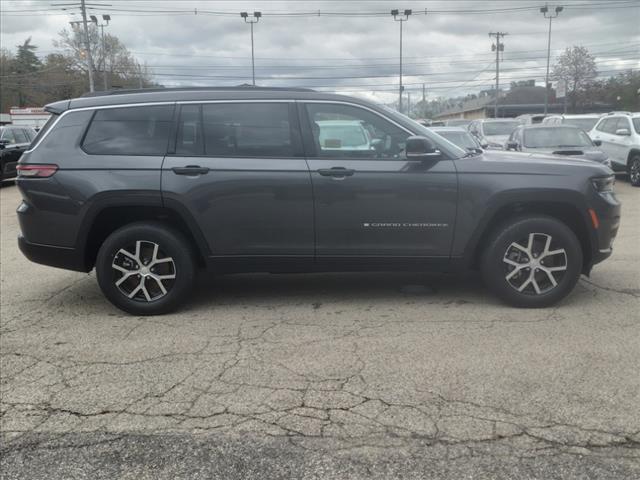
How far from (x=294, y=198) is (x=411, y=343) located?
4.97 ft

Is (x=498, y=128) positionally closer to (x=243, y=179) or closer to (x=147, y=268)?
(x=243, y=179)

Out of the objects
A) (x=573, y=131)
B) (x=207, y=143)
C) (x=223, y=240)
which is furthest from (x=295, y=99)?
(x=573, y=131)

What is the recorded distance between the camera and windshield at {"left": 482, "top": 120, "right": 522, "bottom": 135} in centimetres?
1855

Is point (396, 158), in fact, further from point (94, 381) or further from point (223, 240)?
point (94, 381)

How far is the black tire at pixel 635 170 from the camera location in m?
13.8

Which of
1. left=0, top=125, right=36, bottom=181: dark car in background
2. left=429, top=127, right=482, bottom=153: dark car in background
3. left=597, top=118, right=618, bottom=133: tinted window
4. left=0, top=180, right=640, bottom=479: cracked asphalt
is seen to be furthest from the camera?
left=0, top=125, right=36, bottom=181: dark car in background

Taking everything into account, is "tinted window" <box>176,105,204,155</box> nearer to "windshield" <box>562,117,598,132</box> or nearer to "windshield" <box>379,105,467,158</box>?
"windshield" <box>379,105,467,158</box>

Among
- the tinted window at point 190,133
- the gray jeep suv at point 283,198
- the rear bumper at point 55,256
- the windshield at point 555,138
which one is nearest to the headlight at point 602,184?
the gray jeep suv at point 283,198

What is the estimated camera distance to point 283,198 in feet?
15.4

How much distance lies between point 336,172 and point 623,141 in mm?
12339

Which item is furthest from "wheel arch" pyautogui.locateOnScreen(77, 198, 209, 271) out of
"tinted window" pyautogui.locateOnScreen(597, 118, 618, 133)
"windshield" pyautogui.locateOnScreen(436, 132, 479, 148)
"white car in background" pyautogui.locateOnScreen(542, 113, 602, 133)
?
"white car in background" pyautogui.locateOnScreen(542, 113, 602, 133)

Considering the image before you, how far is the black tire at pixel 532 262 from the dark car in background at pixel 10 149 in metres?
14.9

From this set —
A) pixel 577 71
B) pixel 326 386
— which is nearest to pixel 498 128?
pixel 326 386

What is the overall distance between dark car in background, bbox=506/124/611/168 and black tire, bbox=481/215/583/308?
24.5 ft
